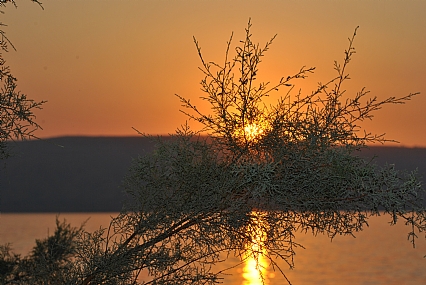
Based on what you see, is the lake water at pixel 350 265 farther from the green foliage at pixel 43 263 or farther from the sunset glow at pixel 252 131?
the sunset glow at pixel 252 131

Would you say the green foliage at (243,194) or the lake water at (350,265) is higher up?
the green foliage at (243,194)

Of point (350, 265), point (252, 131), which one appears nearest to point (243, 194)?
point (252, 131)

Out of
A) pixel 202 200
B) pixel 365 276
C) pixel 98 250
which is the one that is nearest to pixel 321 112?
pixel 202 200

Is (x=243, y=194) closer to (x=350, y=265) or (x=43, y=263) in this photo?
(x=43, y=263)

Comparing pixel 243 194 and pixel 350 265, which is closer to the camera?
pixel 243 194

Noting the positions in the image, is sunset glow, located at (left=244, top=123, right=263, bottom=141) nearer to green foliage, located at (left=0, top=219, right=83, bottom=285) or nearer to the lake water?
green foliage, located at (left=0, top=219, right=83, bottom=285)

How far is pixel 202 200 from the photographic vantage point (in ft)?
27.9

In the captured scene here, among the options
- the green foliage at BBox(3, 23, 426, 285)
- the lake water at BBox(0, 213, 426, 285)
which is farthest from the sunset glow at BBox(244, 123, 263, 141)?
the lake water at BBox(0, 213, 426, 285)

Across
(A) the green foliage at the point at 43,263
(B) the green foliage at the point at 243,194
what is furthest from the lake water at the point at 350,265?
(B) the green foliage at the point at 243,194

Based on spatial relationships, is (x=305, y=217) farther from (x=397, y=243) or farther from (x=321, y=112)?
(x=397, y=243)

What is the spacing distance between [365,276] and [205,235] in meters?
92.5

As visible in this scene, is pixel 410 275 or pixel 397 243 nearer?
Result: pixel 410 275

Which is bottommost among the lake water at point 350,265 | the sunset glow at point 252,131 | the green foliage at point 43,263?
the lake water at point 350,265

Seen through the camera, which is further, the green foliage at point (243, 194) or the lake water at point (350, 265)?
the lake water at point (350, 265)
